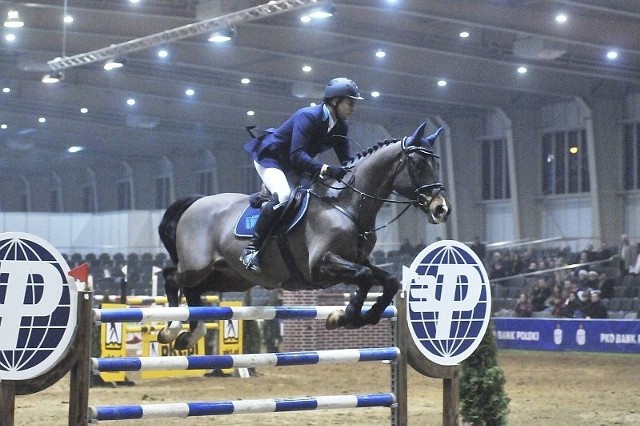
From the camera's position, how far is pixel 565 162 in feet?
87.7

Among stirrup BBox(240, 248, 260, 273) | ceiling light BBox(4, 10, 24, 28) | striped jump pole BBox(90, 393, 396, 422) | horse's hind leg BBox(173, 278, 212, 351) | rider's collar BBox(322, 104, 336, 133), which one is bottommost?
striped jump pole BBox(90, 393, 396, 422)

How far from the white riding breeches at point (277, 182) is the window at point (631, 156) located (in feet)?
63.6

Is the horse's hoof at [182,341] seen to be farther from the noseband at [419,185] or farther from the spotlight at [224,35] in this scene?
the spotlight at [224,35]

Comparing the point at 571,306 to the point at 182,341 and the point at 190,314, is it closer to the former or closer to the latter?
the point at 182,341

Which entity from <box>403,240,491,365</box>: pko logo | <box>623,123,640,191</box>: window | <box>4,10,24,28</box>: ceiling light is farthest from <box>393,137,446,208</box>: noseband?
<box>623,123,640,191</box>: window

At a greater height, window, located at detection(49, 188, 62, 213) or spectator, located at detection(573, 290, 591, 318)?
window, located at detection(49, 188, 62, 213)

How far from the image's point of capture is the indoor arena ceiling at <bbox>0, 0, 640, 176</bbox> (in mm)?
19312

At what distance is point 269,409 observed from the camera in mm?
6004

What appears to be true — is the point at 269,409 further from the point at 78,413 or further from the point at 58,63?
the point at 58,63

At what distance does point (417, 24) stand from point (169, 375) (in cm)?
921

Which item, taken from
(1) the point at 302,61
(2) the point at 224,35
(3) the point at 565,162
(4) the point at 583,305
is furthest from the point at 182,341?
(3) the point at 565,162

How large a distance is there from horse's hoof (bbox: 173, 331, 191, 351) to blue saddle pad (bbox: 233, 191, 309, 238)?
726 mm

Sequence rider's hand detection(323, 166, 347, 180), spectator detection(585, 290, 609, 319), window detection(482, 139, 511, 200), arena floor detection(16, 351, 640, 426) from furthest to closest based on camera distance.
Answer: window detection(482, 139, 511, 200) < spectator detection(585, 290, 609, 319) < arena floor detection(16, 351, 640, 426) < rider's hand detection(323, 166, 347, 180)

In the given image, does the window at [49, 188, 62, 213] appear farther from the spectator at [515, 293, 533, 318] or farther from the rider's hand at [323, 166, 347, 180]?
the rider's hand at [323, 166, 347, 180]
